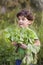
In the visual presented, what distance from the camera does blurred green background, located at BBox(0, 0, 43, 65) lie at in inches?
141

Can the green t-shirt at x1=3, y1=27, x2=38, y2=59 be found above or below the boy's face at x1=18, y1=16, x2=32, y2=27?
below

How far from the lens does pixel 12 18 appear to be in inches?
143

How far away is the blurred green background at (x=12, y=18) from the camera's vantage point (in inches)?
141

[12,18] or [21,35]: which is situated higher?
[12,18]

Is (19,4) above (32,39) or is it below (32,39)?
above

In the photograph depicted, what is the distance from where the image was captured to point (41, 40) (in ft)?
11.8

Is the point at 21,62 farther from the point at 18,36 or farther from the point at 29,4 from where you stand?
the point at 29,4

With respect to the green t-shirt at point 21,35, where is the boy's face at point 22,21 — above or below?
above

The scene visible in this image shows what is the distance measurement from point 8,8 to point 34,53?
0.41 m

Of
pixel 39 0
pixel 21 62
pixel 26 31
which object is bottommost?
pixel 21 62

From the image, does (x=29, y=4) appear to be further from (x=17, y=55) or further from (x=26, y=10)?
(x=17, y=55)

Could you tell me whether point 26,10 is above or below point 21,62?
above

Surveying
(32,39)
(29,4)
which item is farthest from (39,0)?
(32,39)

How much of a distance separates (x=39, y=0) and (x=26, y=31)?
264mm
